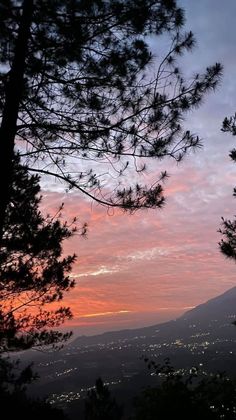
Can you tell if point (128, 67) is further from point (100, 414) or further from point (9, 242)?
point (100, 414)

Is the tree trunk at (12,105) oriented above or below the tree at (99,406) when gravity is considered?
above

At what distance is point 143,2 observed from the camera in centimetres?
772

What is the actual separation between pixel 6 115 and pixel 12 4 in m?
1.93

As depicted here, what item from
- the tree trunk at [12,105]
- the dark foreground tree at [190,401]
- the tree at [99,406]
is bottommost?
the tree at [99,406]

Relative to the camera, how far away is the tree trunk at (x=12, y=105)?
21.1 ft

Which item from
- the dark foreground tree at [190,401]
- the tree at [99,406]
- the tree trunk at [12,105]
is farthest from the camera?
the tree at [99,406]

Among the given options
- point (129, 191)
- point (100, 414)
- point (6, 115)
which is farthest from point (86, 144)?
point (100, 414)

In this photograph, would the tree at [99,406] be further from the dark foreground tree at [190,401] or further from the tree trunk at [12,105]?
the tree trunk at [12,105]

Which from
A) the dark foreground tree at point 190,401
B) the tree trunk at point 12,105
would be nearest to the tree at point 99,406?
the dark foreground tree at point 190,401

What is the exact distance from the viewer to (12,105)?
6.73 m

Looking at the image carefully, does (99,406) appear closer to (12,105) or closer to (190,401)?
(190,401)

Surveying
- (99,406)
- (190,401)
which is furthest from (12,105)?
(99,406)

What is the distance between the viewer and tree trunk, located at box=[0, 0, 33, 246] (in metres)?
6.44

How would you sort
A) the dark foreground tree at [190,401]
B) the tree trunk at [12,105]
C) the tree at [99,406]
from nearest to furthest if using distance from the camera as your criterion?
1. the tree trunk at [12,105]
2. the dark foreground tree at [190,401]
3. the tree at [99,406]
